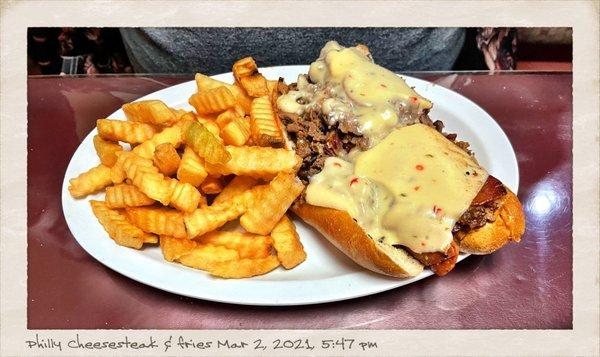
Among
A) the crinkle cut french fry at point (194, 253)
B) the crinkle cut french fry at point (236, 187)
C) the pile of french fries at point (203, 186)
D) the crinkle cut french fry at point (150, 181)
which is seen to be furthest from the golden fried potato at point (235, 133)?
the crinkle cut french fry at point (194, 253)

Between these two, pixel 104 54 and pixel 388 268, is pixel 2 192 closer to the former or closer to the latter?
pixel 104 54

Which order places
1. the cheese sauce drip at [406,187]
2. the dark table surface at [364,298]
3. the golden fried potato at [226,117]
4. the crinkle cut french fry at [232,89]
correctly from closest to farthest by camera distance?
the cheese sauce drip at [406,187] < the dark table surface at [364,298] < the golden fried potato at [226,117] < the crinkle cut french fry at [232,89]

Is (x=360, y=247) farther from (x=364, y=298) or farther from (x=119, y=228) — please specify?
(x=119, y=228)

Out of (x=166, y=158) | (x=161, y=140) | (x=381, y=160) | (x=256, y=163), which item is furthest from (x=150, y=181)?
(x=381, y=160)

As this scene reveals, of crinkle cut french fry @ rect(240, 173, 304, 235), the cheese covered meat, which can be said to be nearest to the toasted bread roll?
the cheese covered meat

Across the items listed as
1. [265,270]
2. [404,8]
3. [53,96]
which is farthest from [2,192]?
[404,8]

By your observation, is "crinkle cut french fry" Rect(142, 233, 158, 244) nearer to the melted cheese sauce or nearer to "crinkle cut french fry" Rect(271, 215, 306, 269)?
"crinkle cut french fry" Rect(271, 215, 306, 269)

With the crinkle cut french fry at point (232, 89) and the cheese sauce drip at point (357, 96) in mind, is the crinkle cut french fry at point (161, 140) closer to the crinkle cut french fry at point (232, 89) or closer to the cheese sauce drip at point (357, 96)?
the crinkle cut french fry at point (232, 89)
